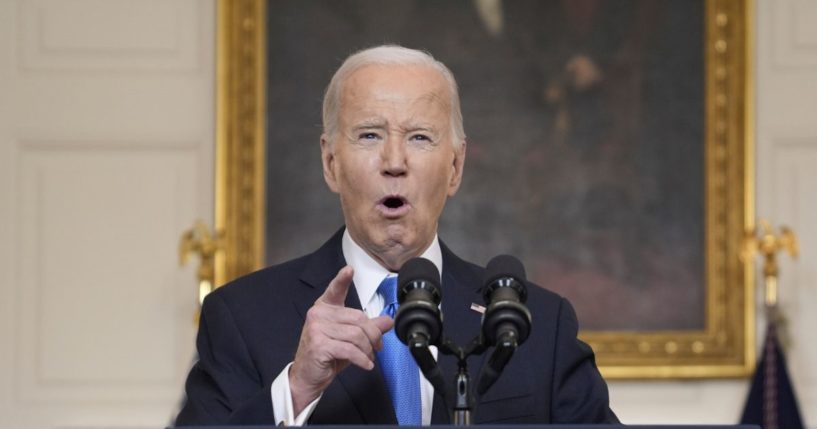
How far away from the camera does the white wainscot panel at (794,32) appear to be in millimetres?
6707

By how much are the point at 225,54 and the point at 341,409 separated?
378 cm

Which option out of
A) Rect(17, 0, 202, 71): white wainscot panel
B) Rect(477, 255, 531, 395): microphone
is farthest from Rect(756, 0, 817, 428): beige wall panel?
Rect(477, 255, 531, 395): microphone

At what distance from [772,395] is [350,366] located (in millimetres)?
3760

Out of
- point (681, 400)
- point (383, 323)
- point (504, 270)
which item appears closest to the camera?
point (504, 270)

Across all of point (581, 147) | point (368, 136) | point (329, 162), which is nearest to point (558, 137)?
point (581, 147)

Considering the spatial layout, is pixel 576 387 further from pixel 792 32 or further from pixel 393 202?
pixel 792 32

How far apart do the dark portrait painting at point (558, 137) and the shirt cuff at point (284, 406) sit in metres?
3.85

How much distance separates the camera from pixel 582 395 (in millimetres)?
3086

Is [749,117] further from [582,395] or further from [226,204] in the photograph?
[582,395]

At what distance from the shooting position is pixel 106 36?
21.6 ft

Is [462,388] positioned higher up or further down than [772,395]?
higher up

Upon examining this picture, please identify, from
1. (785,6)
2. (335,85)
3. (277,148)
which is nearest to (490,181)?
(277,148)

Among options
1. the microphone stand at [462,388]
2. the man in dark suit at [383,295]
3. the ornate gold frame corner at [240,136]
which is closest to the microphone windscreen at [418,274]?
the microphone stand at [462,388]

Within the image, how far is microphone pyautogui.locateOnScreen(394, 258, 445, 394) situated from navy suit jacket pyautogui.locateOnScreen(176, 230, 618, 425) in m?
0.49
